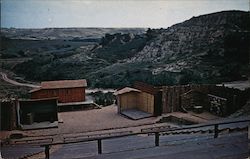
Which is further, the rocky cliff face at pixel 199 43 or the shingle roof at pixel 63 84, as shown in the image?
the rocky cliff face at pixel 199 43

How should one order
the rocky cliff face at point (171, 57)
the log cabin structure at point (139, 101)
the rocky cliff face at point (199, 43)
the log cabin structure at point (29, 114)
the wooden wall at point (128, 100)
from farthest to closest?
1. the rocky cliff face at point (199, 43)
2. the rocky cliff face at point (171, 57)
3. the wooden wall at point (128, 100)
4. the log cabin structure at point (139, 101)
5. the log cabin structure at point (29, 114)

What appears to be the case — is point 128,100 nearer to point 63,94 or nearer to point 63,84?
point 63,94

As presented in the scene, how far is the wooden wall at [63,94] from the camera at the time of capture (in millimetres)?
14094

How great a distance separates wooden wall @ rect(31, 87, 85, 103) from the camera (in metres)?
14.1

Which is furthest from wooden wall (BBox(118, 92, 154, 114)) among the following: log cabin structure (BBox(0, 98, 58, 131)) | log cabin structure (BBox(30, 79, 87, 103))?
log cabin structure (BBox(0, 98, 58, 131))

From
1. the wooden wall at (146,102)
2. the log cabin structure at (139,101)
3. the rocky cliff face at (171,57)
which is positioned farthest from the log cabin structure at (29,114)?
the rocky cliff face at (171,57)

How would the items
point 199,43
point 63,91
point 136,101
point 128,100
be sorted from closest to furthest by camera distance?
point 128,100, point 136,101, point 63,91, point 199,43

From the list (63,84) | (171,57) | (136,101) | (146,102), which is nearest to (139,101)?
(136,101)

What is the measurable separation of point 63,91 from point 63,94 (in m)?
0.14

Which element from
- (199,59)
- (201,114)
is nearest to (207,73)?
(199,59)

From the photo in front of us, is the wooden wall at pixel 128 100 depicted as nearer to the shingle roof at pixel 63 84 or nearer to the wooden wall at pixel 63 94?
the shingle roof at pixel 63 84

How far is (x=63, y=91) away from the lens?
14.4m

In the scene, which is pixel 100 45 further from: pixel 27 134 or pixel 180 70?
pixel 27 134

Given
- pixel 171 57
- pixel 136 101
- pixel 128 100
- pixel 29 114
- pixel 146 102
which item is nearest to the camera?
pixel 29 114
